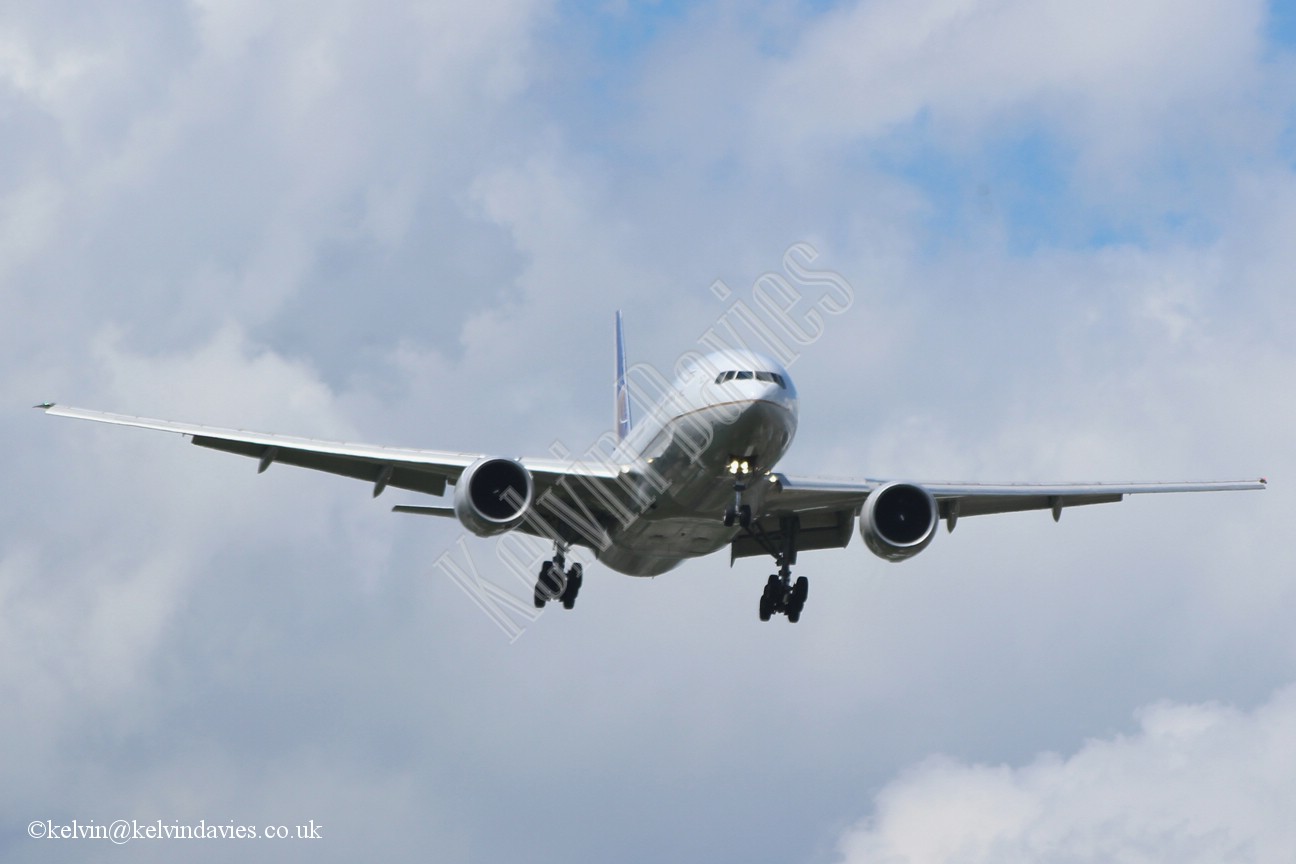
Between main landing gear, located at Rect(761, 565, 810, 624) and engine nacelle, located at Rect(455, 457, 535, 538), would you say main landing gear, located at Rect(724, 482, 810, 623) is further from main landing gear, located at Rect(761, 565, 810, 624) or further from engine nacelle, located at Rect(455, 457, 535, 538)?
engine nacelle, located at Rect(455, 457, 535, 538)

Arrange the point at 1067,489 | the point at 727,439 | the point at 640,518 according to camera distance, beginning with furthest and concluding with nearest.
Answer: the point at 1067,489 → the point at 640,518 → the point at 727,439

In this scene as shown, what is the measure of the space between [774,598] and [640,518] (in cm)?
540

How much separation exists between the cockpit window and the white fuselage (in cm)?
2

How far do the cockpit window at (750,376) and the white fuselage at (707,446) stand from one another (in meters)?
0.02

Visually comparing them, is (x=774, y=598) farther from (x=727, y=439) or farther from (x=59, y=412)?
(x=59, y=412)

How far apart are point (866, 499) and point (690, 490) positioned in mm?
4513

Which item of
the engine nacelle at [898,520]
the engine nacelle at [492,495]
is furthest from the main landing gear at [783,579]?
the engine nacelle at [492,495]

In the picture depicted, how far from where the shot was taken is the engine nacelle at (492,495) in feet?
110

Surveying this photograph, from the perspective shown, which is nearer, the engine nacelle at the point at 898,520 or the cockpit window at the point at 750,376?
the cockpit window at the point at 750,376

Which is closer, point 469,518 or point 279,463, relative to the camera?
point 469,518

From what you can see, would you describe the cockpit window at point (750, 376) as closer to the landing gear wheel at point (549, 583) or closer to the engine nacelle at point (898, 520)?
the engine nacelle at point (898, 520)

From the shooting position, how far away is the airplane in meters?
32.2

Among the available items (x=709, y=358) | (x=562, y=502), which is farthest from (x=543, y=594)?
(x=709, y=358)

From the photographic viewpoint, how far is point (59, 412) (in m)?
35.3
